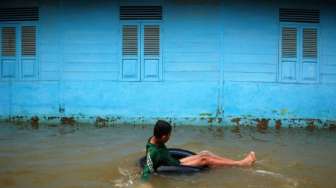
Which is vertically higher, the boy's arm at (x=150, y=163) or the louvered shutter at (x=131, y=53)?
the louvered shutter at (x=131, y=53)

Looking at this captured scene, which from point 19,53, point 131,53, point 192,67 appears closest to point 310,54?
point 192,67

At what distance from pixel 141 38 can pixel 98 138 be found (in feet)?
9.92

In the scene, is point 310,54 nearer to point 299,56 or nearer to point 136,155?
point 299,56

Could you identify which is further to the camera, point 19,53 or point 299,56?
point 19,53

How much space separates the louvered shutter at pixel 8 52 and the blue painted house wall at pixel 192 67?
0.86m

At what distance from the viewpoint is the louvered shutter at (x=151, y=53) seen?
1068cm

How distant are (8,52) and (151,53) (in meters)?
3.75

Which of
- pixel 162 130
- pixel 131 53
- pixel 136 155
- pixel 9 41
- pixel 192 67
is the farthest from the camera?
pixel 9 41

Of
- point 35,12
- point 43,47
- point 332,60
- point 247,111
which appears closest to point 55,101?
point 43,47

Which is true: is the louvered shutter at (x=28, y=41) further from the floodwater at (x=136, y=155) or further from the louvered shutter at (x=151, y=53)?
the louvered shutter at (x=151, y=53)

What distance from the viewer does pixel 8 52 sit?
1118 cm

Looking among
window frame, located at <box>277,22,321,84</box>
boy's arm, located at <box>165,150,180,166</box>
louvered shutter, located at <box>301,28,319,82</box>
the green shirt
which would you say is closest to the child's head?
the green shirt

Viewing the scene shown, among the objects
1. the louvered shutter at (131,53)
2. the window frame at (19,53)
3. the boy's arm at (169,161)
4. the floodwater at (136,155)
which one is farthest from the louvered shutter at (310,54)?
the window frame at (19,53)

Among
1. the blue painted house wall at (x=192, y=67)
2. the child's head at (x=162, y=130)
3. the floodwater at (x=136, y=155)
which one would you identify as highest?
the blue painted house wall at (x=192, y=67)
